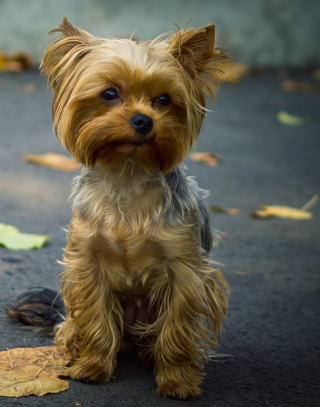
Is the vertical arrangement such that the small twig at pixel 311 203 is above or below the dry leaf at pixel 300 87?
below

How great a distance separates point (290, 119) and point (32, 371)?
7.01 metres

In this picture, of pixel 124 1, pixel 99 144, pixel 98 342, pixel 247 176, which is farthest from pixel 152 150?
pixel 124 1

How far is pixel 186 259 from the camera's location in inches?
126

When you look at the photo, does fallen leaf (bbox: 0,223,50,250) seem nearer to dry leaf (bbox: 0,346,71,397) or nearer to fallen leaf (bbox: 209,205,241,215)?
dry leaf (bbox: 0,346,71,397)

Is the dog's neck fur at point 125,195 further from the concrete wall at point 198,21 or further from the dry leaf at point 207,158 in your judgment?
the concrete wall at point 198,21

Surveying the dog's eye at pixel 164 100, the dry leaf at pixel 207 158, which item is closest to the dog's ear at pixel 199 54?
the dog's eye at pixel 164 100

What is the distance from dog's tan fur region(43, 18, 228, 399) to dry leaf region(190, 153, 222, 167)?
13.0 ft

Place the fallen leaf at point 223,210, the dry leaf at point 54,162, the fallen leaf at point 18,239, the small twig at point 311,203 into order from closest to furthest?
the fallen leaf at point 18,239 → the fallen leaf at point 223,210 → the small twig at point 311,203 → the dry leaf at point 54,162

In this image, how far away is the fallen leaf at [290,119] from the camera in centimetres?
928

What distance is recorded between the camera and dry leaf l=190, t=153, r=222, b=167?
729 cm

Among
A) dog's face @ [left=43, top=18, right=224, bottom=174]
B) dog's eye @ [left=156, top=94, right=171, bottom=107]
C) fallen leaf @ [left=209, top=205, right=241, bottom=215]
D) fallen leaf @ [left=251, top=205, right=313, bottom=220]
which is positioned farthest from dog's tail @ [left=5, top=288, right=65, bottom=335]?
fallen leaf @ [left=251, top=205, right=313, bottom=220]

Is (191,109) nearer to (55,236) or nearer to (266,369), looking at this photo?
(266,369)

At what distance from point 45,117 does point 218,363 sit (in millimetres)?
5350

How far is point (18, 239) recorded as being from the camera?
4.70 m
